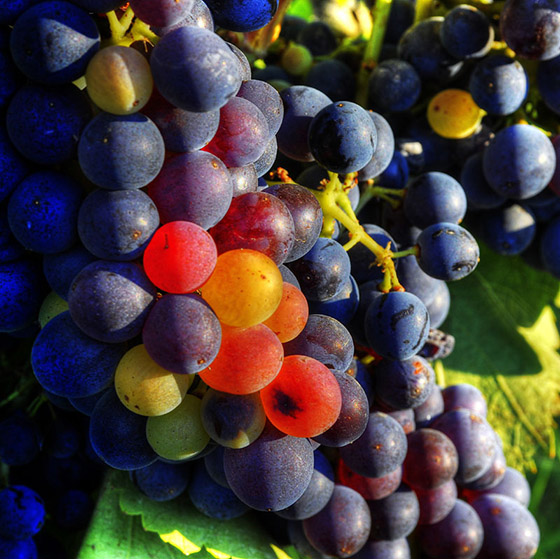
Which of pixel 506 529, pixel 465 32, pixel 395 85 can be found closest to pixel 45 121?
pixel 395 85

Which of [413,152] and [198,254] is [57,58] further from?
[413,152]

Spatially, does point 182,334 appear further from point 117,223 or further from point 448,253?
point 448,253

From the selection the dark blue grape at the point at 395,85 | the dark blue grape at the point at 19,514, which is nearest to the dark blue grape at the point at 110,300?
the dark blue grape at the point at 19,514

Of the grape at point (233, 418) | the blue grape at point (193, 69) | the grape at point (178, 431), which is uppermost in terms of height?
the blue grape at point (193, 69)

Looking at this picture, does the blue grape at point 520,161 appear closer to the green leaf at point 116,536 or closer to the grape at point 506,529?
the grape at point 506,529

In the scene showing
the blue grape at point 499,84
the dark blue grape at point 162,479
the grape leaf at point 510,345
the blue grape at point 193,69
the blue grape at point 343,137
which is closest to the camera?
the blue grape at point 193,69

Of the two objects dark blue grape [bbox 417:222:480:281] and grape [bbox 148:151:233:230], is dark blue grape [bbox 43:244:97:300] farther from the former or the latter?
dark blue grape [bbox 417:222:480:281]
